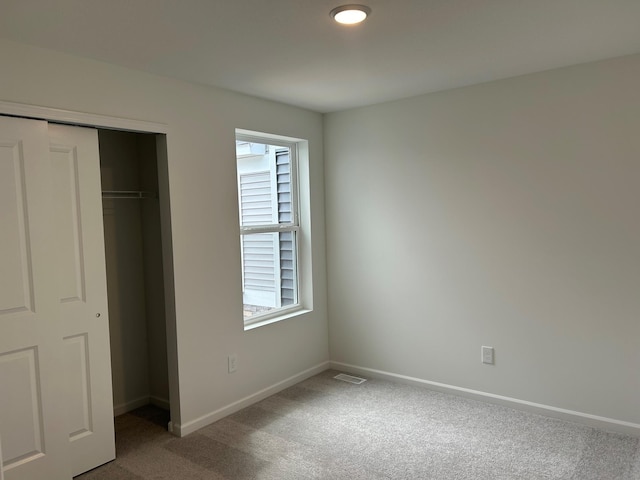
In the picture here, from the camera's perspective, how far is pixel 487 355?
3545 millimetres

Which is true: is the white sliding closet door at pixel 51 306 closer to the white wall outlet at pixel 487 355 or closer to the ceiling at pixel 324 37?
the ceiling at pixel 324 37

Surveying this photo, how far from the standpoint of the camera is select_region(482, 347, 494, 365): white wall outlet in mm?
3529

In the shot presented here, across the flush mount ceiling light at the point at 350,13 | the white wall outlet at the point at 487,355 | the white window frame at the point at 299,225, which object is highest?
the flush mount ceiling light at the point at 350,13

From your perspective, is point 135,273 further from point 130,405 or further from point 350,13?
point 350,13

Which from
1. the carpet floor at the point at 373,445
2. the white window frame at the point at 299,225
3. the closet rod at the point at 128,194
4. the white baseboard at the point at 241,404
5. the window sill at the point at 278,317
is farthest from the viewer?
the white window frame at the point at 299,225

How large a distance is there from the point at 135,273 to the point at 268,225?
44.3 inches

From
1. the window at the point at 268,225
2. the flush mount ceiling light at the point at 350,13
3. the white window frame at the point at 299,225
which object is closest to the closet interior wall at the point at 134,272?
the window at the point at 268,225

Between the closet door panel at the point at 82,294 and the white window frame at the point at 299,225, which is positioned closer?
the closet door panel at the point at 82,294

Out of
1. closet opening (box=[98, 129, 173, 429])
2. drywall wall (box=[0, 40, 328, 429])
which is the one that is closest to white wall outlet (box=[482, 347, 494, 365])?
drywall wall (box=[0, 40, 328, 429])

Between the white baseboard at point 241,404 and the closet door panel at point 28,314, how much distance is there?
0.76 meters

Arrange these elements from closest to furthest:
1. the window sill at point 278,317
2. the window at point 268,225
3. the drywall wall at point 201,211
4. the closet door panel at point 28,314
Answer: the closet door panel at point 28,314 → the drywall wall at point 201,211 → the window sill at point 278,317 → the window at point 268,225

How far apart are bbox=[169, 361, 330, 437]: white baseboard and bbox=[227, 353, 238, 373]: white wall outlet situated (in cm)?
25

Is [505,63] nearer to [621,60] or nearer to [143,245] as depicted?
[621,60]

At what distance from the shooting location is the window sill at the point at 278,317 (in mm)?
3769
